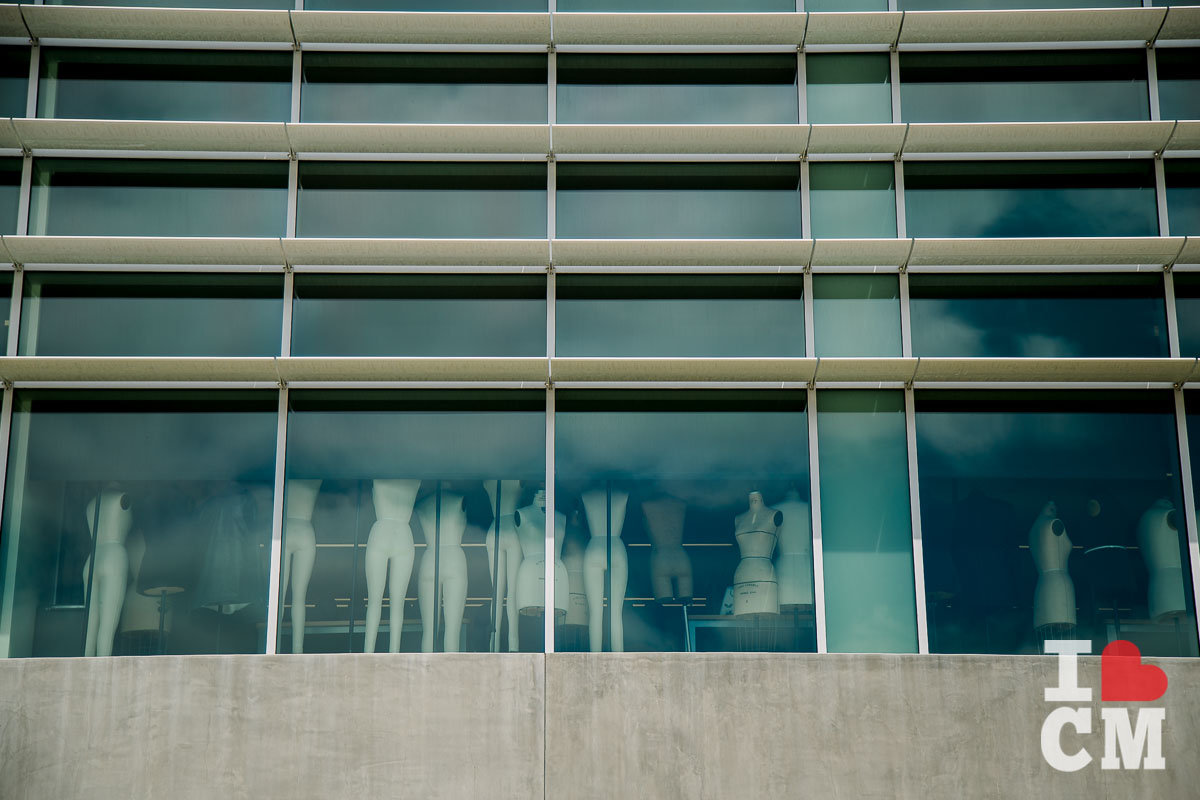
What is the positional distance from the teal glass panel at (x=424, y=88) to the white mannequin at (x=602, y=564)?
145 inches

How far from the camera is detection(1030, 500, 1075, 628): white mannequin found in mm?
11031

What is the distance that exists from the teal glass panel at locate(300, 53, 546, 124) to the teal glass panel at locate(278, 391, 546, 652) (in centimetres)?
272

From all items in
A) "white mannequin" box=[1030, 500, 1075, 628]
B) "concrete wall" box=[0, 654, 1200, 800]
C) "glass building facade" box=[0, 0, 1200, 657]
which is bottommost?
"concrete wall" box=[0, 654, 1200, 800]

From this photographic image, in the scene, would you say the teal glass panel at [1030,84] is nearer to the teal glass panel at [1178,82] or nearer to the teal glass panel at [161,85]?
the teal glass panel at [1178,82]

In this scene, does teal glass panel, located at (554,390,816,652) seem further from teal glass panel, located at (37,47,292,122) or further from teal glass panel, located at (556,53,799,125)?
teal glass panel, located at (37,47,292,122)

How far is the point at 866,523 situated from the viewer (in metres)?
11.2

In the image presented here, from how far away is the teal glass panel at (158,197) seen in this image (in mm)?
11992

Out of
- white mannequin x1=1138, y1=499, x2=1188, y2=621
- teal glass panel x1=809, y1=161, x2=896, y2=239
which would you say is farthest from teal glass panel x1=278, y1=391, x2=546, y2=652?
white mannequin x1=1138, y1=499, x2=1188, y2=621

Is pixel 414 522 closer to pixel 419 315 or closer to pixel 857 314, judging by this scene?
pixel 419 315

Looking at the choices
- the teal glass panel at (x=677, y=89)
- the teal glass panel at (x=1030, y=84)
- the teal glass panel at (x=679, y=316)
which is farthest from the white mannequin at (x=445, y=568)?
the teal glass panel at (x=1030, y=84)

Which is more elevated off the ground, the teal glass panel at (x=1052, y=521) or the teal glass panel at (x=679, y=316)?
the teal glass panel at (x=679, y=316)

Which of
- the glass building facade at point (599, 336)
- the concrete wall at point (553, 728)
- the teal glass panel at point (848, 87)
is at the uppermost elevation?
the teal glass panel at point (848, 87)

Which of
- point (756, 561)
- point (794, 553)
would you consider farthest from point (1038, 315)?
point (756, 561)

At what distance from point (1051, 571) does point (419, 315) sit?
5822mm
